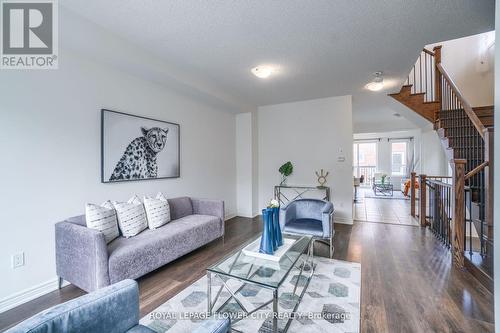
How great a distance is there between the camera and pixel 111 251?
210 centimetres

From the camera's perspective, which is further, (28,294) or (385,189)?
(385,189)

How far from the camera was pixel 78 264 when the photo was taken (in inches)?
80.9

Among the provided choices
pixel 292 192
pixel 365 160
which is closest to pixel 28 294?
pixel 292 192

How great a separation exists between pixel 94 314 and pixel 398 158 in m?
11.9

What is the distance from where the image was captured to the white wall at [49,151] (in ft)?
6.50

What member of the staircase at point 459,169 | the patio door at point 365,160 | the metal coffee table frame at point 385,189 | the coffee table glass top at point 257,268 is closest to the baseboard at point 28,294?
the coffee table glass top at point 257,268

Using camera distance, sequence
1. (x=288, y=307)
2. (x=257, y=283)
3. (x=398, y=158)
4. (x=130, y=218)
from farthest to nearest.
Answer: (x=398, y=158) < (x=130, y=218) < (x=288, y=307) < (x=257, y=283)

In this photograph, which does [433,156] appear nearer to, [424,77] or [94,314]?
[424,77]

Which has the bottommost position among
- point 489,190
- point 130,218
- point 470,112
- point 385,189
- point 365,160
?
point 385,189

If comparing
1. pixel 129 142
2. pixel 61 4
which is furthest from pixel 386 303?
pixel 61 4

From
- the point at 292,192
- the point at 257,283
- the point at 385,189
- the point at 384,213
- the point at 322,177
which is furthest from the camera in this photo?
the point at 385,189

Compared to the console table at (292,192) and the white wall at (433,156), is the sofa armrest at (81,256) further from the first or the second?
the white wall at (433,156)

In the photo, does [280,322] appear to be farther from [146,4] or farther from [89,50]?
[89,50]

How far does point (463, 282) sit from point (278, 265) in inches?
79.9
